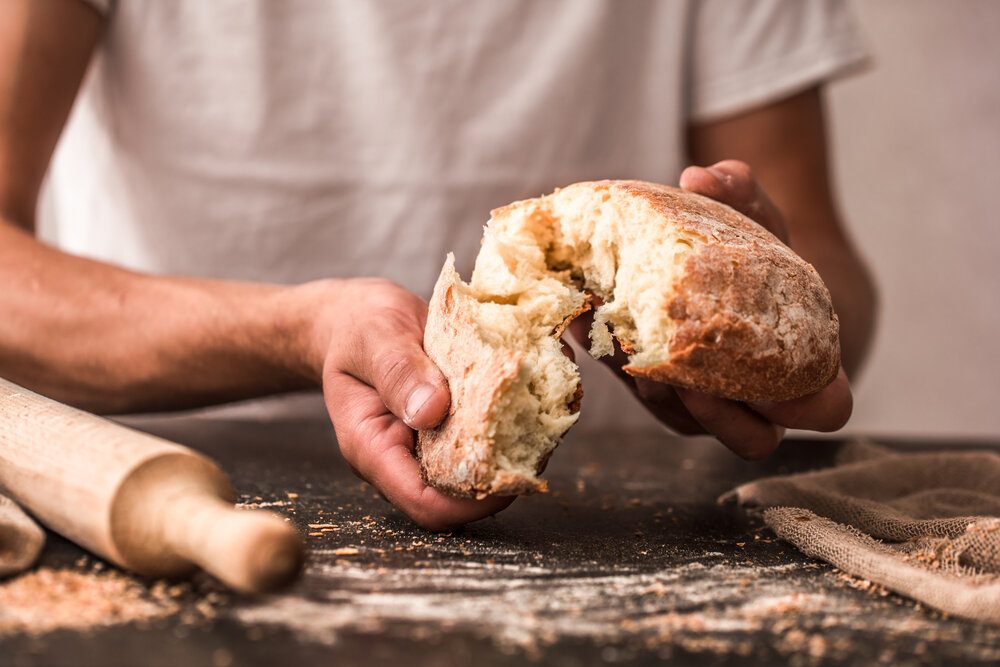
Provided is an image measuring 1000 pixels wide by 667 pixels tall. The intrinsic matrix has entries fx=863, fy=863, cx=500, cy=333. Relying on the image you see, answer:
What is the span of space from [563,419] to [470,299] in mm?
260

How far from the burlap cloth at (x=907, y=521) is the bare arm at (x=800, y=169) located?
A: 70 cm

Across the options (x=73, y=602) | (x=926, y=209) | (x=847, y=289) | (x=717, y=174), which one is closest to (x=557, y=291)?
(x=717, y=174)

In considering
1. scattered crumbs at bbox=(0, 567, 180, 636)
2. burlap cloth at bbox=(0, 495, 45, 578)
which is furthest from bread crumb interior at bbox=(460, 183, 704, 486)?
burlap cloth at bbox=(0, 495, 45, 578)

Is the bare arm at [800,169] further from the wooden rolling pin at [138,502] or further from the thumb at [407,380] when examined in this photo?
the wooden rolling pin at [138,502]

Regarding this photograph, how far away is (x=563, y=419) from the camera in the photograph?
4.32 feet

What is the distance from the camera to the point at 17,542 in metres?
1.15

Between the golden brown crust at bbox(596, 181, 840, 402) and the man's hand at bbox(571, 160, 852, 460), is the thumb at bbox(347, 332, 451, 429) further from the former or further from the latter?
the man's hand at bbox(571, 160, 852, 460)

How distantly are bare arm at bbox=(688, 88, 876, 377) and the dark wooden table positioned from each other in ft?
4.07

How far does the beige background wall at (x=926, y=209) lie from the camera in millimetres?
4656

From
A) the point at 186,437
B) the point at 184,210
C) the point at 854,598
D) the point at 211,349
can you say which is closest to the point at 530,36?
the point at 184,210

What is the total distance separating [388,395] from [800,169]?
1861 millimetres

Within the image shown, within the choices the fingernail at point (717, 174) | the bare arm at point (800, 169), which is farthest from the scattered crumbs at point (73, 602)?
the bare arm at point (800, 169)

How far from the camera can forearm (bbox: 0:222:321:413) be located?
206 cm

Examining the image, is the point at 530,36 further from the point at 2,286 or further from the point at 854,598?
the point at 854,598
